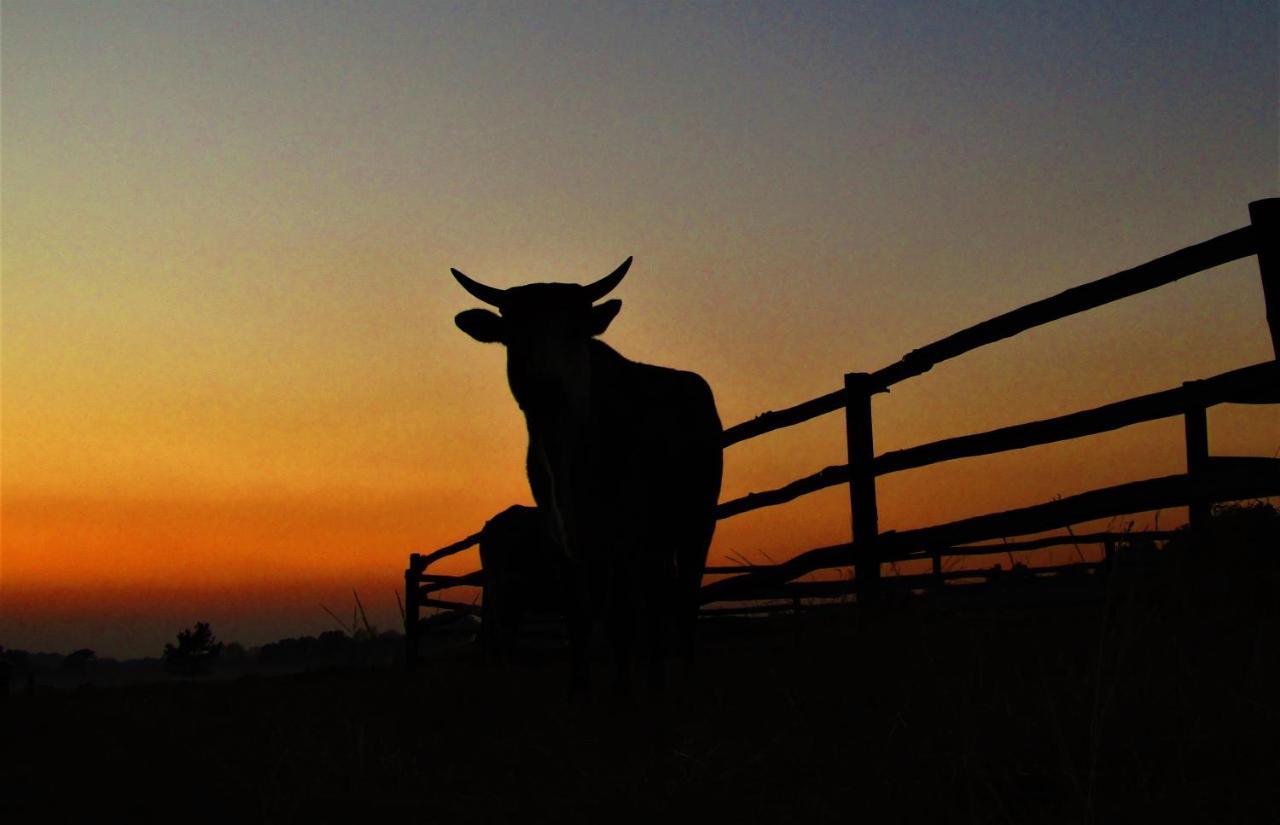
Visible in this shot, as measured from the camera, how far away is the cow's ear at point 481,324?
6.05m

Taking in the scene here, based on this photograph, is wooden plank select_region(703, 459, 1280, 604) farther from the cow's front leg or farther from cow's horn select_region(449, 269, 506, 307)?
cow's horn select_region(449, 269, 506, 307)

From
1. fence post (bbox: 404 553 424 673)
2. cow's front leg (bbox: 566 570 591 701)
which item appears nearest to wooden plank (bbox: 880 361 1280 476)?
cow's front leg (bbox: 566 570 591 701)

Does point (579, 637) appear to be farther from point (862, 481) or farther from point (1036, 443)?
point (1036, 443)

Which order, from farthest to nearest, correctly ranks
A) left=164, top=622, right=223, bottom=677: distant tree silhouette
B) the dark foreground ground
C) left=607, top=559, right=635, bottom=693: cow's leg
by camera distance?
1. left=164, top=622, right=223, bottom=677: distant tree silhouette
2. left=607, top=559, right=635, bottom=693: cow's leg
3. the dark foreground ground

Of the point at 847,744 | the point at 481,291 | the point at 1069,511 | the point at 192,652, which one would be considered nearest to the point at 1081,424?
the point at 1069,511

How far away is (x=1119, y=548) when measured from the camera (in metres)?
3.29

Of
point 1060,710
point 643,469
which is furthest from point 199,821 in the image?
point 643,469

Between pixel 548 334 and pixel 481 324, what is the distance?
0.64 m

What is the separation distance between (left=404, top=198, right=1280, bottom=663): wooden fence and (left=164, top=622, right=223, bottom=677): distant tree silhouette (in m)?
61.9

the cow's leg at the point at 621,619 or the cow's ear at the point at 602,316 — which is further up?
the cow's ear at the point at 602,316

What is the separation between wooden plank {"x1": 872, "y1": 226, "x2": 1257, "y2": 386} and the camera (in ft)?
13.8

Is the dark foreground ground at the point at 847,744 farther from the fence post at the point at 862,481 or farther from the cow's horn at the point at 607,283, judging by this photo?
the cow's horn at the point at 607,283

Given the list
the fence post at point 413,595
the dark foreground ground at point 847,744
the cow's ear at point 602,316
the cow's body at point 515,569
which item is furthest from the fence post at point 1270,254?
the fence post at point 413,595

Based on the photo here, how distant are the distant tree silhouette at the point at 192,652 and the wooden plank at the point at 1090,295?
63862mm
